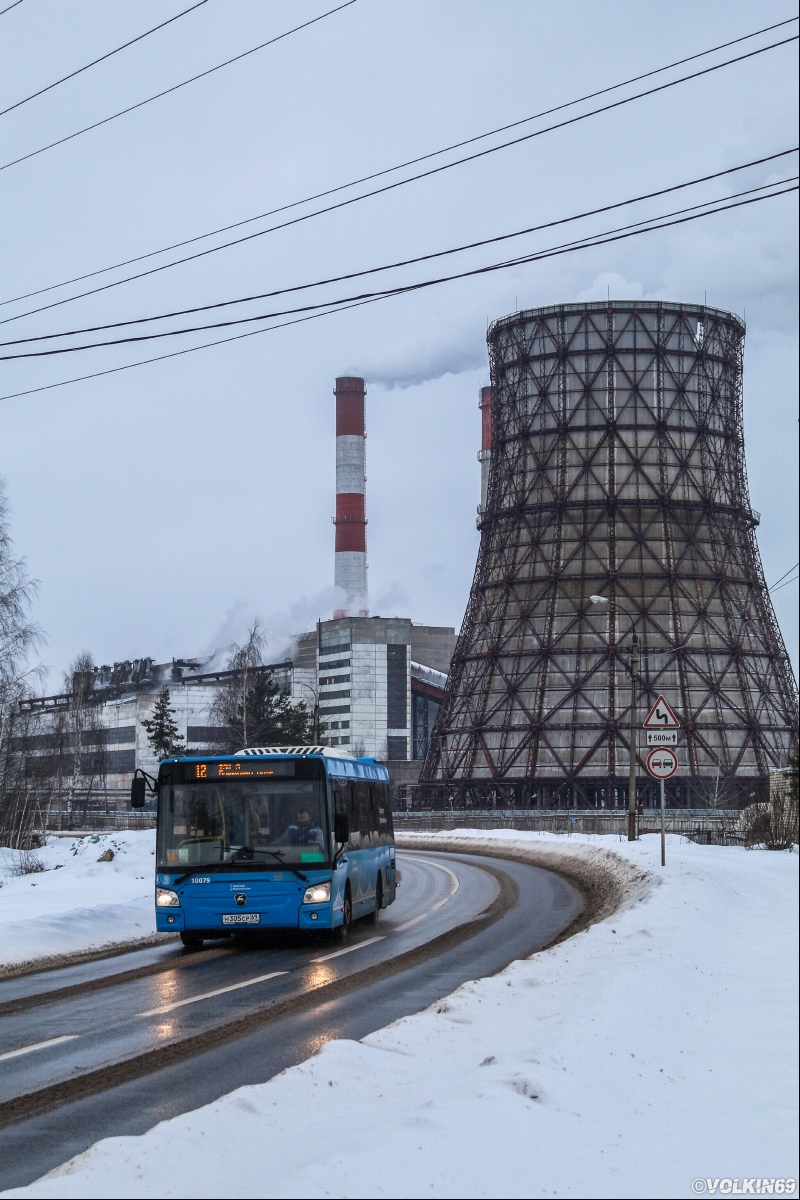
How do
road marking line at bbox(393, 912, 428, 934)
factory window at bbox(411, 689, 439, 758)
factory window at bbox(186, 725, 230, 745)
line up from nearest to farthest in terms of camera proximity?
1. road marking line at bbox(393, 912, 428, 934)
2. factory window at bbox(186, 725, 230, 745)
3. factory window at bbox(411, 689, 439, 758)

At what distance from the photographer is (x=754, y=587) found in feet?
290

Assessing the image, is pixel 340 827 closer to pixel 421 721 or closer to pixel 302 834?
pixel 302 834

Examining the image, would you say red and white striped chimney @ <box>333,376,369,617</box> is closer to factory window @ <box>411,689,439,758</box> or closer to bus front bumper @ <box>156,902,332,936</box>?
factory window @ <box>411,689,439,758</box>

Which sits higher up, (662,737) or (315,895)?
(662,737)

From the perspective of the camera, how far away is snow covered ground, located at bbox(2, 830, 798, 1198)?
595 centimetres

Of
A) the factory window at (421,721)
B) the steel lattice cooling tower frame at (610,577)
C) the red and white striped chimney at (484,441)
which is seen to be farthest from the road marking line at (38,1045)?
the factory window at (421,721)

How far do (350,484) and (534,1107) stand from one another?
117m

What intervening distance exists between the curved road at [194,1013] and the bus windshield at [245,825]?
1.40m

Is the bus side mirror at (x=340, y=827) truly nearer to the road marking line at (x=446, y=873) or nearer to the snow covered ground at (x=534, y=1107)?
the road marking line at (x=446, y=873)

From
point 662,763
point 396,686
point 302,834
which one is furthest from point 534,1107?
point 396,686

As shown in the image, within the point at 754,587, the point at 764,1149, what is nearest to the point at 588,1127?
the point at 764,1149

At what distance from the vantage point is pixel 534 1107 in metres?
7.04

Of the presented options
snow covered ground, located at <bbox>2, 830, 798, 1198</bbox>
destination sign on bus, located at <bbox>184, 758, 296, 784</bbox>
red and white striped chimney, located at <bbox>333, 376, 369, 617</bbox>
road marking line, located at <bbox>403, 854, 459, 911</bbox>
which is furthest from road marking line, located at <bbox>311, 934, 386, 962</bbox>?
red and white striped chimney, located at <bbox>333, 376, 369, 617</bbox>

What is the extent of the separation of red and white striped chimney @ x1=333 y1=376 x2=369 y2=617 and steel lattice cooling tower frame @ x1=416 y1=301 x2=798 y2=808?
1254 inches
